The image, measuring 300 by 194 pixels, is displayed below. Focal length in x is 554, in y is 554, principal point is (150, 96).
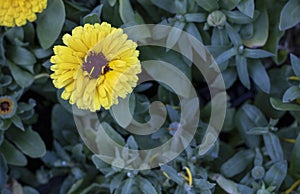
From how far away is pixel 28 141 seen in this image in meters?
1.67

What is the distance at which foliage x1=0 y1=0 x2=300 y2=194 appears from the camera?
4.99ft

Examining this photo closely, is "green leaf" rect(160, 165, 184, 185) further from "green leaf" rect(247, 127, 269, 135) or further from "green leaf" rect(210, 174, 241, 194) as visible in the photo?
"green leaf" rect(247, 127, 269, 135)

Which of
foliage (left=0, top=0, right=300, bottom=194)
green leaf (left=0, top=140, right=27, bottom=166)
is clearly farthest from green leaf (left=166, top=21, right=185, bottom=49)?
green leaf (left=0, top=140, right=27, bottom=166)

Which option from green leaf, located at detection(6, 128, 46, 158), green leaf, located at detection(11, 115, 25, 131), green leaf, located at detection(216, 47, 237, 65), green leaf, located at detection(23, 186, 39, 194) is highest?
green leaf, located at detection(216, 47, 237, 65)

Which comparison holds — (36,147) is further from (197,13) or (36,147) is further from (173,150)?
(197,13)

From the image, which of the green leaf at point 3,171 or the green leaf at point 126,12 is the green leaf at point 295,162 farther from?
the green leaf at point 3,171

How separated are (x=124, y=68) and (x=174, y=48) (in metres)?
0.41

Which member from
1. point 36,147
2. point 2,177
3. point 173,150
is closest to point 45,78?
point 36,147

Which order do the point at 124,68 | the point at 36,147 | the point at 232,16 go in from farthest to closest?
1. the point at 36,147
2. the point at 232,16
3. the point at 124,68

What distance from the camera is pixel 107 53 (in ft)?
4.06

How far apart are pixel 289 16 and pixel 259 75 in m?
0.20

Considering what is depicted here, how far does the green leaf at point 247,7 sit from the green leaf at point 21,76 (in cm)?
64

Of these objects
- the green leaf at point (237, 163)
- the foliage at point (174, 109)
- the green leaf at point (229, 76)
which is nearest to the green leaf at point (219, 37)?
the foliage at point (174, 109)

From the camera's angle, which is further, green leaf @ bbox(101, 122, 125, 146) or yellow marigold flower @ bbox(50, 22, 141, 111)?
green leaf @ bbox(101, 122, 125, 146)
